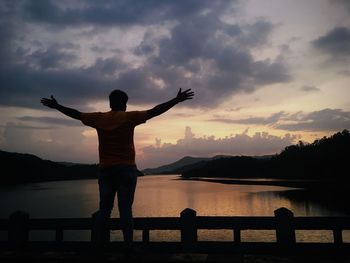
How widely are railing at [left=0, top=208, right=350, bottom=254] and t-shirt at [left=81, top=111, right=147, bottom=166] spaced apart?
2446 millimetres

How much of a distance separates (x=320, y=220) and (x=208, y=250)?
2195 mm

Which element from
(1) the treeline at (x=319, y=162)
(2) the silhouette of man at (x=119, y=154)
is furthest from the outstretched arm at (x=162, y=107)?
(1) the treeline at (x=319, y=162)

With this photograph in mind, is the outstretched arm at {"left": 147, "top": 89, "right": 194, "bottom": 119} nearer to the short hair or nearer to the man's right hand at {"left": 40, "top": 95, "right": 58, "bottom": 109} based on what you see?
the short hair

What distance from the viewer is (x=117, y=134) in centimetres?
453

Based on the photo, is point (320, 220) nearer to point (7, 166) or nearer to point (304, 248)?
point (304, 248)

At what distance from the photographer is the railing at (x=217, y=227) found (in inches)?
251

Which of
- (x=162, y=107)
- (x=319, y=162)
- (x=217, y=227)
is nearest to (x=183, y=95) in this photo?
(x=162, y=107)

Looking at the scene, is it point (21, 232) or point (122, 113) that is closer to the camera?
point (122, 113)

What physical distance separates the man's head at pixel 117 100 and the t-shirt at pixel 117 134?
0.48 feet

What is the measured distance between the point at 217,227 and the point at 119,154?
119 inches

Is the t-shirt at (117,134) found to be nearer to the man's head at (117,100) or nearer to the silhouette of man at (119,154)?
the silhouette of man at (119,154)

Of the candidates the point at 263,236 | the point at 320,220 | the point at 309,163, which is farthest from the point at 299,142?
the point at 320,220

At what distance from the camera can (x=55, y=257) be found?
3656mm

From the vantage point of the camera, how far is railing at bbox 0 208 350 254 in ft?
20.9
